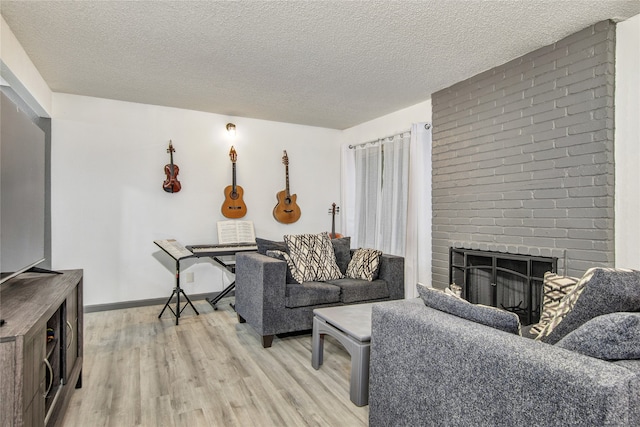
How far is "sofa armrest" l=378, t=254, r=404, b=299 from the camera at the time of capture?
3.47 meters

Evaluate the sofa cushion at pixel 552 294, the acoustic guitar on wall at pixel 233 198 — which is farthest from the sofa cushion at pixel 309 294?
the acoustic guitar on wall at pixel 233 198

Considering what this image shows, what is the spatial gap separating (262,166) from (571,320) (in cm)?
416

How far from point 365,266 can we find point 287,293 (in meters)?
0.87

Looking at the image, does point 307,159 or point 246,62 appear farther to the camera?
point 307,159

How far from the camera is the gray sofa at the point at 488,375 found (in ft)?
2.84

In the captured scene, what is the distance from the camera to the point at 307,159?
17.4ft

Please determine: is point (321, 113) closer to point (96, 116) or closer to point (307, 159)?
point (307, 159)

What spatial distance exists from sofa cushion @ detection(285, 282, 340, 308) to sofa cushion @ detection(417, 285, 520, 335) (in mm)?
1623

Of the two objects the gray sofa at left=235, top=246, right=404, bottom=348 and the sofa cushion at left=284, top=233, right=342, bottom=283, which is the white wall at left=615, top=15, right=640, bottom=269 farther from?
the sofa cushion at left=284, top=233, right=342, bottom=283

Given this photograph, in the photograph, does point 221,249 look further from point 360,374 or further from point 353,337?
point 360,374

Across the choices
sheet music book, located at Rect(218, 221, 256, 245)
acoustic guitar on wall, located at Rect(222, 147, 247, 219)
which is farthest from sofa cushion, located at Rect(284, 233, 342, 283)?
acoustic guitar on wall, located at Rect(222, 147, 247, 219)

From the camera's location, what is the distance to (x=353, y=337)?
210 centimetres

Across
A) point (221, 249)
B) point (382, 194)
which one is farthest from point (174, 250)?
point (382, 194)

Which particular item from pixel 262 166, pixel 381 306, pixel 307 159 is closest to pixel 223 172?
pixel 262 166
